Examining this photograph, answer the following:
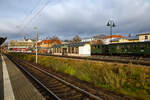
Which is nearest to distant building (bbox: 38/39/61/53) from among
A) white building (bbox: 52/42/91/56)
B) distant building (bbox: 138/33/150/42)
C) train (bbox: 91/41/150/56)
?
white building (bbox: 52/42/91/56)

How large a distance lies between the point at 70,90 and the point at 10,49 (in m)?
97.7

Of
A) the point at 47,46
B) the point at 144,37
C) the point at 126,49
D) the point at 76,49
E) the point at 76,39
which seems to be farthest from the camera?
the point at 47,46

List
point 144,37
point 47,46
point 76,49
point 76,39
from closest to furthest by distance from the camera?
point 76,49 < point 144,37 < point 76,39 < point 47,46

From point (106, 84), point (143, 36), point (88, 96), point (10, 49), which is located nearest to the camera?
point (88, 96)

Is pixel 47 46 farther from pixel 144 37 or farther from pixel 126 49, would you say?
pixel 126 49

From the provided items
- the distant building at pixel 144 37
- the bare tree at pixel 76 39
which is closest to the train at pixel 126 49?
the distant building at pixel 144 37

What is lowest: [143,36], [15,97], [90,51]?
[15,97]

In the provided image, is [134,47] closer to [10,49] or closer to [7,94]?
[7,94]

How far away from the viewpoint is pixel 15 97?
5.51 metres

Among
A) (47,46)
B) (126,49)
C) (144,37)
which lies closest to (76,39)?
(47,46)

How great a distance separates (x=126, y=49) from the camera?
2223 centimetres

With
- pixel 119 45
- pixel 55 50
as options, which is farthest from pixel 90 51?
pixel 55 50

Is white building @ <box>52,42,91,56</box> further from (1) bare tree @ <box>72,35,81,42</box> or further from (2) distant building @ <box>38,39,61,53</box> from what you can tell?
(1) bare tree @ <box>72,35,81,42</box>

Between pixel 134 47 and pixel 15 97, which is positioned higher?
pixel 134 47
